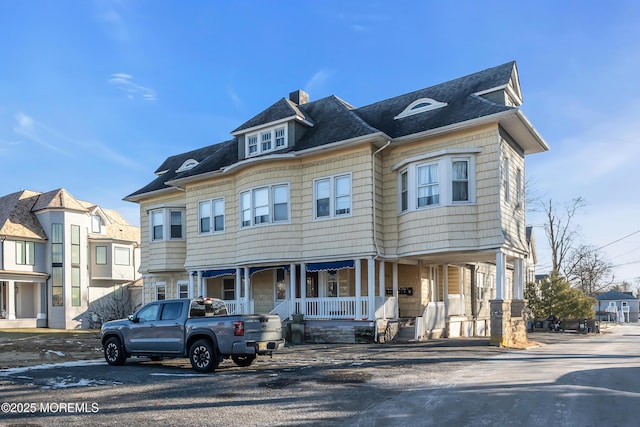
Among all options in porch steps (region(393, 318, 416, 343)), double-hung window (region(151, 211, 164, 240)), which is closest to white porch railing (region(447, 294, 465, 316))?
porch steps (region(393, 318, 416, 343))

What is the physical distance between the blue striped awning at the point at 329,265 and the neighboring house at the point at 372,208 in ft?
0.15

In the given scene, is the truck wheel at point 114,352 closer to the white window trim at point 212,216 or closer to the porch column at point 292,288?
the porch column at point 292,288

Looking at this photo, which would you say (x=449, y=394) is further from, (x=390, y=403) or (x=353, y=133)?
(x=353, y=133)

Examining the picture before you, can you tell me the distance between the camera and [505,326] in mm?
17766

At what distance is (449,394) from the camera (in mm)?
9367

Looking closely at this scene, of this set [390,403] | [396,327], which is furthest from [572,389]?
[396,327]

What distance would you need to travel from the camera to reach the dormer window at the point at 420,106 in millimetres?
20594

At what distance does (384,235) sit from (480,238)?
3768mm

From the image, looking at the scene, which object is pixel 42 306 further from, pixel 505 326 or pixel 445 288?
pixel 505 326

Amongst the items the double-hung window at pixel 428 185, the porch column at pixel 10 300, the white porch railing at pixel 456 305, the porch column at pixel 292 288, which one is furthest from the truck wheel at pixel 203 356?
the porch column at pixel 10 300

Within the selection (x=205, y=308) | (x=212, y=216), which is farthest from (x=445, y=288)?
(x=205, y=308)

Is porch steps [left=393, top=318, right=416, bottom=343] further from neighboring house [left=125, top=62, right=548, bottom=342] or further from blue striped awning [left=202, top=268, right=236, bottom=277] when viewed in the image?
blue striped awning [left=202, top=268, right=236, bottom=277]

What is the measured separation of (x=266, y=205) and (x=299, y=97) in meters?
6.95

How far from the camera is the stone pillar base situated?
1753 centimetres
